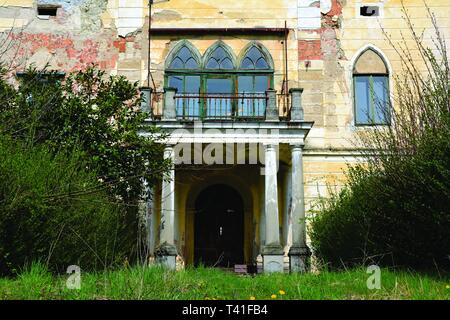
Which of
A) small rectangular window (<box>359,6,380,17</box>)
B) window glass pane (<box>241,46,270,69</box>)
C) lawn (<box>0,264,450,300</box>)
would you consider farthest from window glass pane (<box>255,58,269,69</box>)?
lawn (<box>0,264,450,300</box>)

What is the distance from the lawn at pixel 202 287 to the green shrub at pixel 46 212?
0.61m

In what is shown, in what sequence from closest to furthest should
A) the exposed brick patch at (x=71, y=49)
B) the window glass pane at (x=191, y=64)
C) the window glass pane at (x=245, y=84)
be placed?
the window glass pane at (x=245, y=84)
the window glass pane at (x=191, y=64)
the exposed brick patch at (x=71, y=49)

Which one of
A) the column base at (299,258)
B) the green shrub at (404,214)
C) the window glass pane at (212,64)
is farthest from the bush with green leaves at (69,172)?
the window glass pane at (212,64)

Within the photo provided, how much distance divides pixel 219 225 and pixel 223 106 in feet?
13.1

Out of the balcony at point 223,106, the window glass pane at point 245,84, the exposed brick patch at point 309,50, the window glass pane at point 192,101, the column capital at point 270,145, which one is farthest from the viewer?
the exposed brick patch at point 309,50

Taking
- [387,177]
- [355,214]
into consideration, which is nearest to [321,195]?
[355,214]

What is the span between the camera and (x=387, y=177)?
29.3ft

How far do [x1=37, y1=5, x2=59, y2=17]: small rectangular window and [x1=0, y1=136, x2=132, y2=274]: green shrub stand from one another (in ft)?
30.0

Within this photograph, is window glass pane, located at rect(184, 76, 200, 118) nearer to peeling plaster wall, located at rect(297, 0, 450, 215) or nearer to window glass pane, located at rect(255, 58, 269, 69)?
window glass pane, located at rect(255, 58, 269, 69)

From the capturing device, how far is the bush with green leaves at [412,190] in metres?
7.60

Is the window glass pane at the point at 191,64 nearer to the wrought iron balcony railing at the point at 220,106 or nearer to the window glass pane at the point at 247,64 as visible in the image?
the wrought iron balcony railing at the point at 220,106

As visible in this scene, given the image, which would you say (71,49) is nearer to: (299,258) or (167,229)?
(167,229)

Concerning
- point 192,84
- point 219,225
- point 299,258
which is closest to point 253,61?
point 192,84
